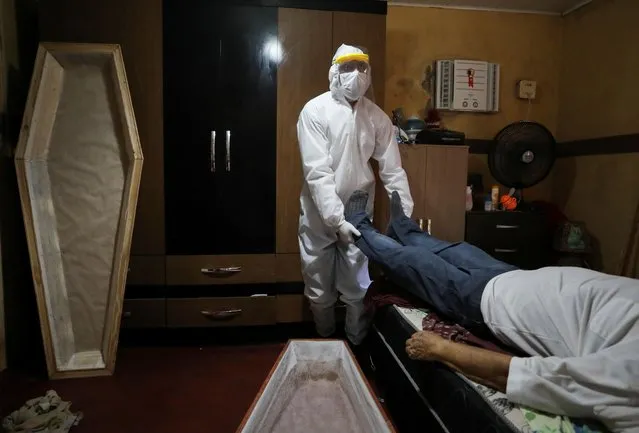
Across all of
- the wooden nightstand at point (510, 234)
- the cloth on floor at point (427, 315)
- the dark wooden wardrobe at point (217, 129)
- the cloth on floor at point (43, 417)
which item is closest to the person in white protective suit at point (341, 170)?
the cloth on floor at point (427, 315)

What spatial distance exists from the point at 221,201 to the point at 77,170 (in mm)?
770

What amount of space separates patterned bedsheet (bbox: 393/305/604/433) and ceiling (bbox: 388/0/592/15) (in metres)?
2.85

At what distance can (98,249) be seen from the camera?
2020 mm

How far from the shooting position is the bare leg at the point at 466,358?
3.26ft

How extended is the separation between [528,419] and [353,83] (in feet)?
5.35

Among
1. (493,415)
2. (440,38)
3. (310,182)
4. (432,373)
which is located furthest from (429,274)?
(440,38)

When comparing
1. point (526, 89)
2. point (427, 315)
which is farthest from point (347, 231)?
point (526, 89)

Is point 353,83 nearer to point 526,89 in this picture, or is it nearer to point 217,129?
point 217,129

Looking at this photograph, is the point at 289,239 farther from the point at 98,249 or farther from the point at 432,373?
the point at 432,373

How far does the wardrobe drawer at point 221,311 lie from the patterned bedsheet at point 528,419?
1568 mm

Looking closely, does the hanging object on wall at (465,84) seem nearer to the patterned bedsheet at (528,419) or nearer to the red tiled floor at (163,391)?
the red tiled floor at (163,391)

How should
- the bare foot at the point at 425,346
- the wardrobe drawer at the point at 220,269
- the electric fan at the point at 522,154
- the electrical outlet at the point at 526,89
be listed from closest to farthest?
1. the bare foot at the point at 425,346
2. the wardrobe drawer at the point at 220,269
3. the electric fan at the point at 522,154
4. the electrical outlet at the point at 526,89

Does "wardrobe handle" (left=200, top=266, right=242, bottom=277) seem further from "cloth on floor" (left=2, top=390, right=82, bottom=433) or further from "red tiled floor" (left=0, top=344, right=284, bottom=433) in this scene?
"cloth on floor" (left=2, top=390, right=82, bottom=433)

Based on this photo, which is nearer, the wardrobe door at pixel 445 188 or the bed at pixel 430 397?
the bed at pixel 430 397
